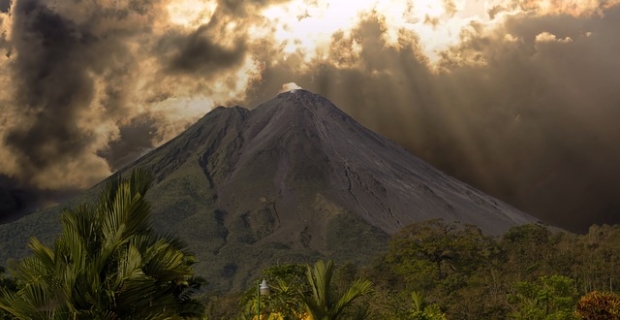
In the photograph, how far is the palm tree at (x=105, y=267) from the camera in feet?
21.9

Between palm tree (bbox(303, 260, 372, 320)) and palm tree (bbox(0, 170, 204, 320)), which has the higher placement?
palm tree (bbox(0, 170, 204, 320))

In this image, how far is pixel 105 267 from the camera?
6980mm

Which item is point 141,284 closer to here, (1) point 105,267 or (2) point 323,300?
(1) point 105,267

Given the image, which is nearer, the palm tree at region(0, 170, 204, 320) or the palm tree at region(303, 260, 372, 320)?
the palm tree at region(0, 170, 204, 320)

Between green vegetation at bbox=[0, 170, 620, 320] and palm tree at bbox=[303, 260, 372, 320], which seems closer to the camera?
green vegetation at bbox=[0, 170, 620, 320]

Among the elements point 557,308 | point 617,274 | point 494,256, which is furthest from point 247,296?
point 494,256

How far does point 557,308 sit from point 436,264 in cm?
4853

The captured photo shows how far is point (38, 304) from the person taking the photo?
6.65 meters

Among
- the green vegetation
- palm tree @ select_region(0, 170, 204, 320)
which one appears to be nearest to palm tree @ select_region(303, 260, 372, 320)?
the green vegetation

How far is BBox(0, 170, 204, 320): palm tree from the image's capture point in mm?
6672

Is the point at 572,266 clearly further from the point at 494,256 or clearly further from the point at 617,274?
the point at 494,256

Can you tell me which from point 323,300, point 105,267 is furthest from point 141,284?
point 323,300

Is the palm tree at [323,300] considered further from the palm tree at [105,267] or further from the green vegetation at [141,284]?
the palm tree at [105,267]

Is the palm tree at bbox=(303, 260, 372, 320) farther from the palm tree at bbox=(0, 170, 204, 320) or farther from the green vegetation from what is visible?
the palm tree at bbox=(0, 170, 204, 320)
